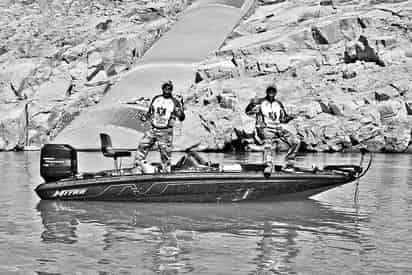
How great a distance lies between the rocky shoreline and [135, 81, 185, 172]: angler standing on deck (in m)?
14.4

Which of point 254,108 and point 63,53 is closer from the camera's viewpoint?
point 254,108

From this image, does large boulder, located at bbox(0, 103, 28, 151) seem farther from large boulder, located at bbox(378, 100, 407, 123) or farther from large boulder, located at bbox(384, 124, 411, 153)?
large boulder, located at bbox(384, 124, 411, 153)

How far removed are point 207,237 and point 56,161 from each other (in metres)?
3.17

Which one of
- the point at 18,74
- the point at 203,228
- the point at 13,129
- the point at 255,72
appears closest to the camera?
the point at 203,228

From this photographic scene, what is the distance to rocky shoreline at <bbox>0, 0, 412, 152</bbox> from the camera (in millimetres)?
23875

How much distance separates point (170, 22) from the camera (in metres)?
37.4

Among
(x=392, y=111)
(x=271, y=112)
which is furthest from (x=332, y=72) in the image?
(x=271, y=112)

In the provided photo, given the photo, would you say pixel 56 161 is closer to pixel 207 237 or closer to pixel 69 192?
pixel 69 192

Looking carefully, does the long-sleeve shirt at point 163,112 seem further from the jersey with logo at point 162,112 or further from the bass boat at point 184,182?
the bass boat at point 184,182

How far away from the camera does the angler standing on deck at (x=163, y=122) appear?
8.77 meters

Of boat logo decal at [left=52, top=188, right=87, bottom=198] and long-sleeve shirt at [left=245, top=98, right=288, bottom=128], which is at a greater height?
long-sleeve shirt at [left=245, top=98, right=288, bottom=128]

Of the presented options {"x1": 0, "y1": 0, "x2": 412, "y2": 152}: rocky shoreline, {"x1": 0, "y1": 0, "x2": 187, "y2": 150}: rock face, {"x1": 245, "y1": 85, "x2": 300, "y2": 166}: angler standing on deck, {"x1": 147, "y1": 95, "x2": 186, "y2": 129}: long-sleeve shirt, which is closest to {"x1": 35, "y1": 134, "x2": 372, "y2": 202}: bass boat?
{"x1": 245, "y1": 85, "x2": 300, "y2": 166}: angler standing on deck

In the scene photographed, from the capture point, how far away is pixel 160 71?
31.8 metres

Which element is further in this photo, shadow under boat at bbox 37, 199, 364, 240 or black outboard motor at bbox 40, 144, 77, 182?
black outboard motor at bbox 40, 144, 77, 182
